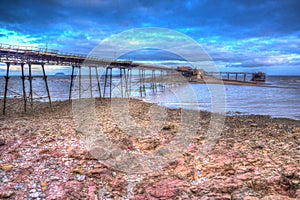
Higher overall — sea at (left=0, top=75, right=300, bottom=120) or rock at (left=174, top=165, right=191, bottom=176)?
sea at (left=0, top=75, right=300, bottom=120)

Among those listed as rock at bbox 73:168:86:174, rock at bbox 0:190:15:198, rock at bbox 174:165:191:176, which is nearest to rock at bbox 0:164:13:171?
rock at bbox 0:190:15:198

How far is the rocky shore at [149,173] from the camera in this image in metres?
5.33

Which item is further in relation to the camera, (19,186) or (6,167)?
(6,167)

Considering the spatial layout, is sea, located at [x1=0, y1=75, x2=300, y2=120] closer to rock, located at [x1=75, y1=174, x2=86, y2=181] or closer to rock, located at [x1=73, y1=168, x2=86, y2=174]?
rock, located at [x1=73, y1=168, x2=86, y2=174]

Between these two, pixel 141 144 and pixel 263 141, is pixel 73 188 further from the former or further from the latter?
pixel 263 141

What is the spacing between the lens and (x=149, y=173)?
21.2 ft

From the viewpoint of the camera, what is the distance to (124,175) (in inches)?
250

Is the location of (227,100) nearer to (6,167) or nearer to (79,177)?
(79,177)

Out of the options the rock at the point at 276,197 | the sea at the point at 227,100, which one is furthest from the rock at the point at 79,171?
the sea at the point at 227,100

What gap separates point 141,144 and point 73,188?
368 centimetres

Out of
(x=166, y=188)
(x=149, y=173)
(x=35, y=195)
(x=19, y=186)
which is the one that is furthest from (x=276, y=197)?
(x=19, y=186)

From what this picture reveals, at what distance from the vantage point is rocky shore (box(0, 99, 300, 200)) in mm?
5328

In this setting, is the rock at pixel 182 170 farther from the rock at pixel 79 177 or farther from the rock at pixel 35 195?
the rock at pixel 35 195

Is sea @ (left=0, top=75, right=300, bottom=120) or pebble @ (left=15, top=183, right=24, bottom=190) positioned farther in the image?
sea @ (left=0, top=75, right=300, bottom=120)
